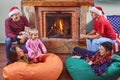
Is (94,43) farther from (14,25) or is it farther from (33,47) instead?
(14,25)

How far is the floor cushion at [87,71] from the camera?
2840mm

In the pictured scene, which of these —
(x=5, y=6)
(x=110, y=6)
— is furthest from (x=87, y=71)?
(x=5, y=6)

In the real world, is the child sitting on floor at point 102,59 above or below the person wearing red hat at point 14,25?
Result: below

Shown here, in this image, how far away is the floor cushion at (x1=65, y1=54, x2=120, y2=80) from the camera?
112 inches

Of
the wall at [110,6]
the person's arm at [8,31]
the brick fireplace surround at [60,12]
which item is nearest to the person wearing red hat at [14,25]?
the person's arm at [8,31]

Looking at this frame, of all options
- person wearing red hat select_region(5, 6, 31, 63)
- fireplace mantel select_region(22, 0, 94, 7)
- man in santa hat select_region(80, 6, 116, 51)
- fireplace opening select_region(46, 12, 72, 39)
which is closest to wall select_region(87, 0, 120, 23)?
fireplace opening select_region(46, 12, 72, 39)

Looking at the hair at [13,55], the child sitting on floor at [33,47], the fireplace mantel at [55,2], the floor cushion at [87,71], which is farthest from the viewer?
the fireplace mantel at [55,2]

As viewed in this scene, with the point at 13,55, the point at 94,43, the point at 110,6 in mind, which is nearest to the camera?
the point at 13,55

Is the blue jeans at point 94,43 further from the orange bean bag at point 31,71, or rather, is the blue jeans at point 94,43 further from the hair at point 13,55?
the hair at point 13,55

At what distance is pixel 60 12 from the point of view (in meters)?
3.66

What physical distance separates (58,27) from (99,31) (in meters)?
0.72

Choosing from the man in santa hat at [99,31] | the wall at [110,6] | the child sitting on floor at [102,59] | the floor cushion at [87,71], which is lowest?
the floor cushion at [87,71]

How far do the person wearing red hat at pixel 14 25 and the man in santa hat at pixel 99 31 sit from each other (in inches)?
30.7

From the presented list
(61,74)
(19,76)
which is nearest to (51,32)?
(61,74)
